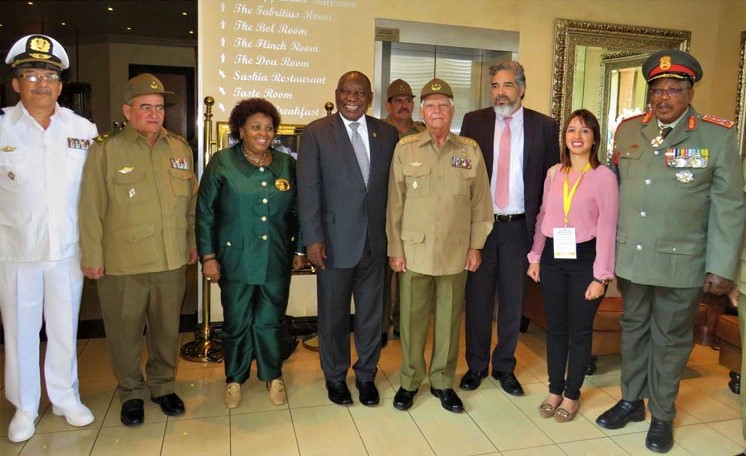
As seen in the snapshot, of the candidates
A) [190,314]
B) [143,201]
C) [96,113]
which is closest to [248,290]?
[143,201]

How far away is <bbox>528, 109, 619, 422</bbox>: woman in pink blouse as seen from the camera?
2596 millimetres

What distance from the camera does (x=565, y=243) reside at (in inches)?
104

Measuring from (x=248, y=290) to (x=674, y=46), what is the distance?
14.4 feet

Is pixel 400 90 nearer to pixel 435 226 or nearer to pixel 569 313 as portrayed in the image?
pixel 435 226

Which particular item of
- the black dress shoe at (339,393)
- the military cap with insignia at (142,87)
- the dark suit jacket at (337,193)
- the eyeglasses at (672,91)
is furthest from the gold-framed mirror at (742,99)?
the military cap with insignia at (142,87)

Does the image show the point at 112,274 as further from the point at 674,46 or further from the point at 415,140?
the point at 674,46

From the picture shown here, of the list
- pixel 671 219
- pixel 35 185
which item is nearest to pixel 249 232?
pixel 35 185

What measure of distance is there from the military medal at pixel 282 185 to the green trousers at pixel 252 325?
0.46 metres

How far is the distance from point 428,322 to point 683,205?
130 centimetres

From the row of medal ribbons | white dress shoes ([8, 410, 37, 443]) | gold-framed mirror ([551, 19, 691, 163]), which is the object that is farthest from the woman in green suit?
gold-framed mirror ([551, 19, 691, 163])

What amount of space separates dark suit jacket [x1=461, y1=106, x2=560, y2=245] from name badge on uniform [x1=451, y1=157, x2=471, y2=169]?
0.33 meters

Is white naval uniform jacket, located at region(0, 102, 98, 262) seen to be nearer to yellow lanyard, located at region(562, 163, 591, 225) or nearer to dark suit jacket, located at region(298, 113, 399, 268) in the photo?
dark suit jacket, located at region(298, 113, 399, 268)

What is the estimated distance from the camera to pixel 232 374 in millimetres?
2924

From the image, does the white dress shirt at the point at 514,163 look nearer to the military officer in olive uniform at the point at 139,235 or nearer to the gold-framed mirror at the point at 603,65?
the military officer in olive uniform at the point at 139,235
